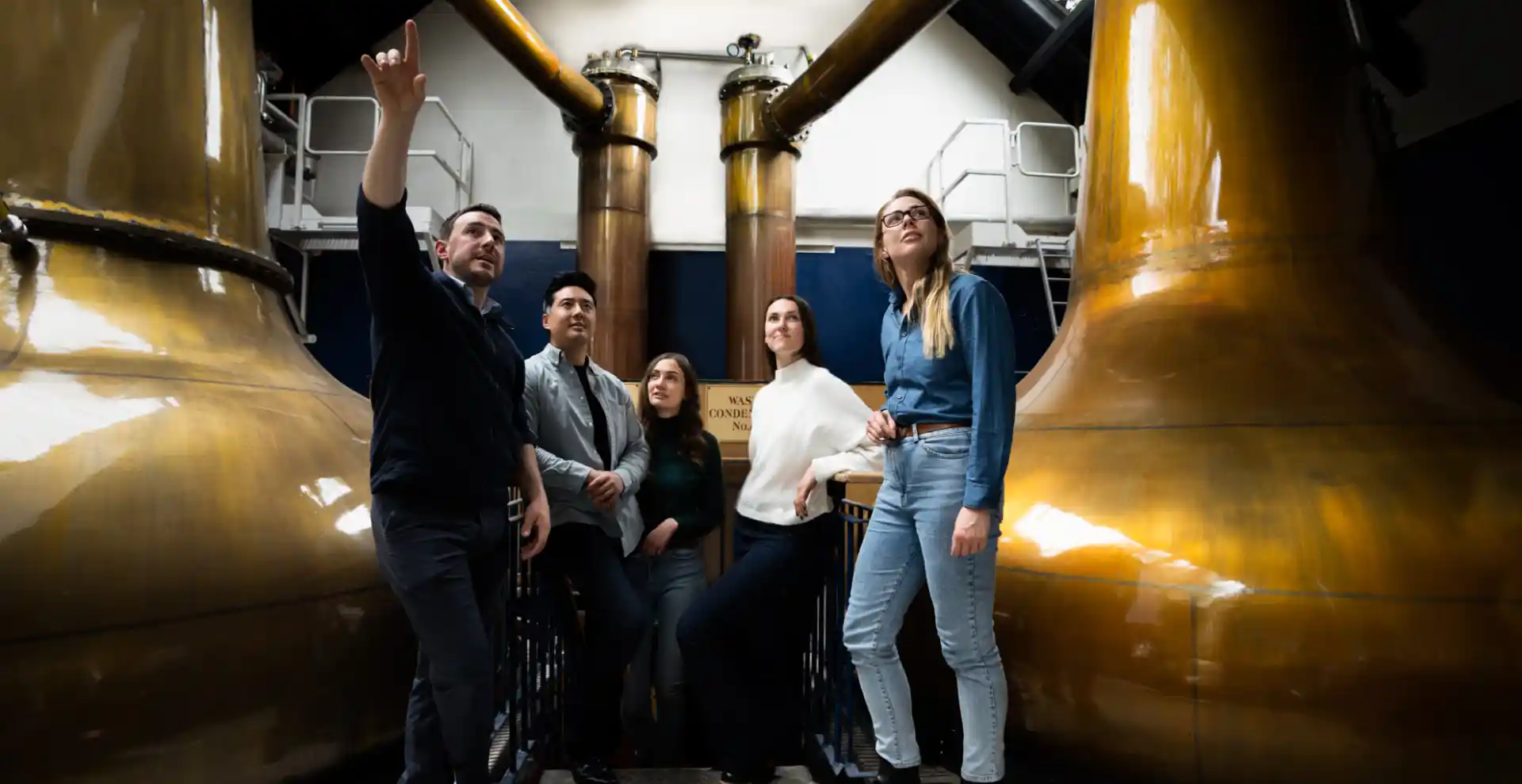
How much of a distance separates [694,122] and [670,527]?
564 centimetres

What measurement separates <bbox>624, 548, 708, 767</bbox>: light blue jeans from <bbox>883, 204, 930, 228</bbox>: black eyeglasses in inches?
47.9

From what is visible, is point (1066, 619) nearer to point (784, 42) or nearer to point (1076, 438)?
point (1076, 438)

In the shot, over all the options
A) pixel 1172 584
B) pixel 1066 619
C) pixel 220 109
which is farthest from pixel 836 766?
pixel 220 109

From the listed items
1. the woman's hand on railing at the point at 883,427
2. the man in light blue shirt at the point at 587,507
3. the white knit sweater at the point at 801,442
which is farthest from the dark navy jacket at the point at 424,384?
the white knit sweater at the point at 801,442

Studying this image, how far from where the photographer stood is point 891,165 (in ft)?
24.0

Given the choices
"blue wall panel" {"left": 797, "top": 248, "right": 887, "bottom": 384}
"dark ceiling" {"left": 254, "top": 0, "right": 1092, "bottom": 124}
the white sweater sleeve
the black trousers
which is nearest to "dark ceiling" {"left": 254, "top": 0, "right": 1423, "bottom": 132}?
"dark ceiling" {"left": 254, "top": 0, "right": 1092, "bottom": 124}

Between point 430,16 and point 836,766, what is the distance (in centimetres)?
745

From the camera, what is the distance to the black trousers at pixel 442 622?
1464 millimetres

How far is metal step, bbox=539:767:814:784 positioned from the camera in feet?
6.99

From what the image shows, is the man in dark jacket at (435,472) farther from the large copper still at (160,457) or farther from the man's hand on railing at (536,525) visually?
the large copper still at (160,457)

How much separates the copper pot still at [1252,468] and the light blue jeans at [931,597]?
1.44 feet

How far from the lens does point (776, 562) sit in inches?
86.7

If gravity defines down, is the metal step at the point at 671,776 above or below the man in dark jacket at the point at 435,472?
below

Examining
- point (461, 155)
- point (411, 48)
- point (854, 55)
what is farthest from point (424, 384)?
point (461, 155)
